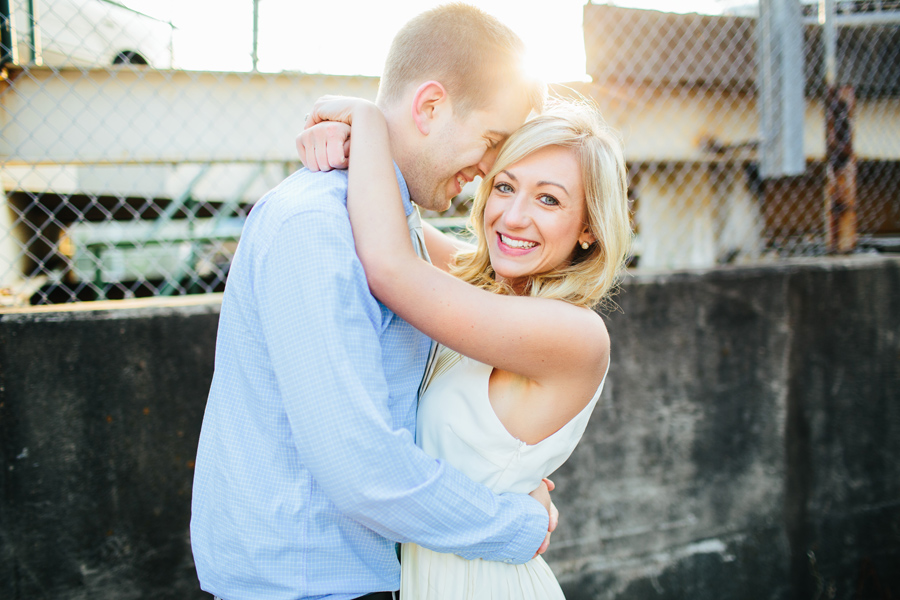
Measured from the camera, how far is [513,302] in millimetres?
1422

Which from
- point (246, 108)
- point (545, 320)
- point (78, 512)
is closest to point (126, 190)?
point (246, 108)

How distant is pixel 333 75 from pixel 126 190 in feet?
11.1

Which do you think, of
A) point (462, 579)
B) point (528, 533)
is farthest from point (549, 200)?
point (462, 579)

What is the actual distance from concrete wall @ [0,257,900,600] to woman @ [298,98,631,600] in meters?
1.25

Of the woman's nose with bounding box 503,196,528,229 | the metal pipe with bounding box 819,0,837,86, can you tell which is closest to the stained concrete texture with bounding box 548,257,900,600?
the metal pipe with bounding box 819,0,837,86

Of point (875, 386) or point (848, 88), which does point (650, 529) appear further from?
point (848, 88)

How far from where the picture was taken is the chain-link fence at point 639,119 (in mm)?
2521

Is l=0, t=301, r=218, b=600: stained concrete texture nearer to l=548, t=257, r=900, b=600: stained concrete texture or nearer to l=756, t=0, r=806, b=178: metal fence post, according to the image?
l=548, t=257, r=900, b=600: stained concrete texture

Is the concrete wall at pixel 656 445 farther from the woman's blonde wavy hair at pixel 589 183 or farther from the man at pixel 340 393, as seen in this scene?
→ the woman's blonde wavy hair at pixel 589 183

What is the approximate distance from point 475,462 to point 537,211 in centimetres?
77

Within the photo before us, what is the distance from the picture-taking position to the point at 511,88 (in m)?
1.53

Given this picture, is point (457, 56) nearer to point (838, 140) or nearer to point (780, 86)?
point (780, 86)

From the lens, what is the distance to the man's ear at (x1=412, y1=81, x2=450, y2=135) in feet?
4.64

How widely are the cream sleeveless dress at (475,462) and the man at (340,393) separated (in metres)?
0.09
